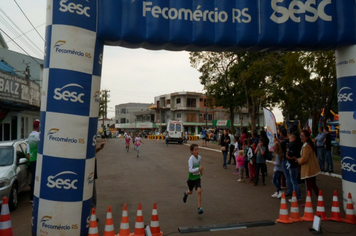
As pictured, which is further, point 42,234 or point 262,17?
point 262,17

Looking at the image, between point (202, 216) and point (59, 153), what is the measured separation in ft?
11.4

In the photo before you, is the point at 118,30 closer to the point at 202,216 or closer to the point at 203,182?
the point at 202,216

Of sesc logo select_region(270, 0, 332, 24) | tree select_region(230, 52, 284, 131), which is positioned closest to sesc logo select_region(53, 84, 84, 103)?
sesc logo select_region(270, 0, 332, 24)

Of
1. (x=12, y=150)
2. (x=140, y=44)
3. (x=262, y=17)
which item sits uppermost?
(x=262, y=17)

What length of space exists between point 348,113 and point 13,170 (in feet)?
26.2

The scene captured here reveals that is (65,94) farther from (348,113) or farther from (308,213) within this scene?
(348,113)

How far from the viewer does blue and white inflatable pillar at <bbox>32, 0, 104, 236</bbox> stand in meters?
5.32

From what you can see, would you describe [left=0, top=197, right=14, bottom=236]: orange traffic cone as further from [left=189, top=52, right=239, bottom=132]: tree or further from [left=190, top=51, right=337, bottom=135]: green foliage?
[left=189, top=52, right=239, bottom=132]: tree

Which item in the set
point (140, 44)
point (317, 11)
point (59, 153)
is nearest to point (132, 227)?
point (59, 153)

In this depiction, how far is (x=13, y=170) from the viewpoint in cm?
778

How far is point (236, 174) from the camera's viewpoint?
523 inches

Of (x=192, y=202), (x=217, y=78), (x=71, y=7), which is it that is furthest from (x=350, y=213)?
(x=217, y=78)

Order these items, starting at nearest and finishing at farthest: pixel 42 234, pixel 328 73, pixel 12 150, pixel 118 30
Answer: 1. pixel 42 234
2. pixel 118 30
3. pixel 12 150
4. pixel 328 73

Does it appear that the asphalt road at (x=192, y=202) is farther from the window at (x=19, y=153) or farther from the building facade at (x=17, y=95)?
the building facade at (x=17, y=95)
